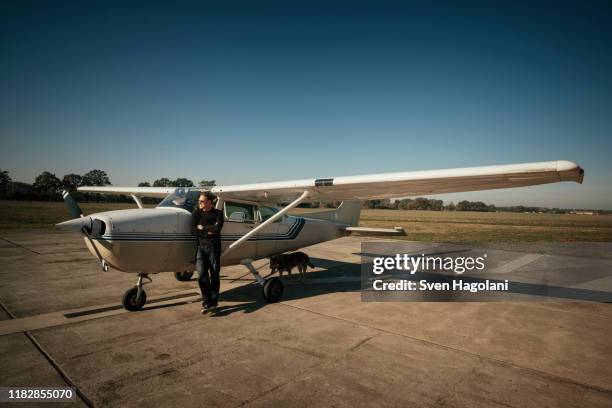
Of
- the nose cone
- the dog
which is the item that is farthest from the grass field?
the nose cone

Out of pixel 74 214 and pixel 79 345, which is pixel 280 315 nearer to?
pixel 79 345

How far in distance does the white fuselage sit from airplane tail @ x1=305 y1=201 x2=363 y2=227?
103 inches

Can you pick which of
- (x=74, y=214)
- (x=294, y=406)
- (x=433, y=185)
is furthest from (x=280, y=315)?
(x=74, y=214)

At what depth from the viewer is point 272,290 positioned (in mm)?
6281

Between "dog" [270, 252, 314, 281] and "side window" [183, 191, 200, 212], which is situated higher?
"side window" [183, 191, 200, 212]

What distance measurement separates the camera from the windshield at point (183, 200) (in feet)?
19.6

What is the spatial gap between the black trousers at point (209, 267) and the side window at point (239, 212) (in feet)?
3.54

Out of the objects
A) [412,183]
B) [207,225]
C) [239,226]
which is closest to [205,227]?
[207,225]

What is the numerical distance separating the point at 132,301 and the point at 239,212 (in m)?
2.52

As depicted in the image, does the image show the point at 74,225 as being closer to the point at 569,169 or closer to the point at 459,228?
the point at 569,169

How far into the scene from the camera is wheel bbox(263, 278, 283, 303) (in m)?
6.20

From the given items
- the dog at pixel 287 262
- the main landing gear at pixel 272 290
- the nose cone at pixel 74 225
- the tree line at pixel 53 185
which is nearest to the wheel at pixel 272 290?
the main landing gear at pixel 272 290

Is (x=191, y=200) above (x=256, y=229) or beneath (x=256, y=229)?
above

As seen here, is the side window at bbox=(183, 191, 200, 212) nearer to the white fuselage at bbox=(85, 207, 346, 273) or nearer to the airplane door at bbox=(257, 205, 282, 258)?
the white fuselage at bbox=(85, 207, 346, 273)
